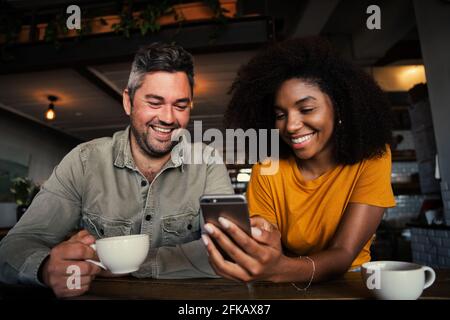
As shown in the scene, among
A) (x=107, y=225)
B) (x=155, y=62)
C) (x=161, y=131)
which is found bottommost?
(x=107, y=225)

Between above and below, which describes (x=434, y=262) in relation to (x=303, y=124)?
below

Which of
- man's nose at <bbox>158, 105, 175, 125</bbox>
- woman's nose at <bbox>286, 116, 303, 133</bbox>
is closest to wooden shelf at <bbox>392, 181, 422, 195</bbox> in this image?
woman's nose at <bbox>286, 116, 303, 133</bbox>

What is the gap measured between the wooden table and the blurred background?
1.90 meters

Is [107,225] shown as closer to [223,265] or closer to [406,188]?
[223,265]

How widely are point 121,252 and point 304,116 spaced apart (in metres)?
0.82

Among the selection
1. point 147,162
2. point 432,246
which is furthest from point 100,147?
point 432,246

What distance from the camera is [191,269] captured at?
46.1 inches

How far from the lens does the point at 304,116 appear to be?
138 cm

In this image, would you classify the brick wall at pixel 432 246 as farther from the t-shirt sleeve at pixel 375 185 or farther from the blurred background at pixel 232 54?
the t-shirt sleeve at pixel 375 185

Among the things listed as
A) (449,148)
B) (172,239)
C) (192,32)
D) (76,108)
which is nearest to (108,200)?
(172,239)

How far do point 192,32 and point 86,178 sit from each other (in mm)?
2743

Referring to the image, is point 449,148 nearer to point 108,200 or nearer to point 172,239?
point 172,239

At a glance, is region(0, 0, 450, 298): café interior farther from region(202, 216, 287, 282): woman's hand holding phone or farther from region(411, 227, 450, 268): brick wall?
region(202, 216, 287, 282): woman's hand holding phone

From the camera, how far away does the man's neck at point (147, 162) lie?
1.65 meters
